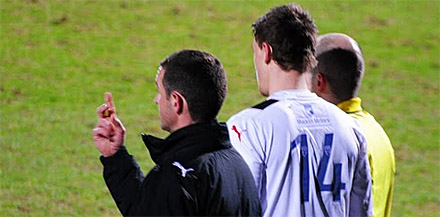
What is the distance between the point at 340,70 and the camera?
188 inches

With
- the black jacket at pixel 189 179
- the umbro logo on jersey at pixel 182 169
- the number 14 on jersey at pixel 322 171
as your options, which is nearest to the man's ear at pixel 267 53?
the number 14 on jersey at pixel 322 171

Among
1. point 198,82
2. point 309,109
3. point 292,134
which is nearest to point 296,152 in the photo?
point 292,134

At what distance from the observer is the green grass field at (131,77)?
406 inches

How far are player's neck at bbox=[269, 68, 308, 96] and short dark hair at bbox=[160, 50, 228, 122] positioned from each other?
37 cm

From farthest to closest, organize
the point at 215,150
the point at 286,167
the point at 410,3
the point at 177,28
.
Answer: the point at 410,3 → the point at 177,28 → the point at 286,167 → the point at 215,150

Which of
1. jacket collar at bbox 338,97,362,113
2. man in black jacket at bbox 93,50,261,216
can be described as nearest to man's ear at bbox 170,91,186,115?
man in black jacket at bbox 93,50,261,216

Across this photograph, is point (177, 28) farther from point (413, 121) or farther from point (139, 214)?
point (139, 214)

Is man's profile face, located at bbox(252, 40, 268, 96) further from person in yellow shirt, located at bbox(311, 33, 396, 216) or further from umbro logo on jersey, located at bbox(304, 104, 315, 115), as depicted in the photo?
person in yellow shirt, located at bbox(311, 33, 396, 216)

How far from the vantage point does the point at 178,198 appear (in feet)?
11.7

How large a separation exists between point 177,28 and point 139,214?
35.9 ft

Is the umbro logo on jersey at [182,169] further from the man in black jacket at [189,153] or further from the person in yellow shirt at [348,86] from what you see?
the person in yellow shirt at [348,86]

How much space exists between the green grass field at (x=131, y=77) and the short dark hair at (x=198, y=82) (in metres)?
5.86

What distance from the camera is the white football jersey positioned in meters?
4.09

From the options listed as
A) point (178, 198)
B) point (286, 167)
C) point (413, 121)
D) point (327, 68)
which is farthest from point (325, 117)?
point (413, 121)
